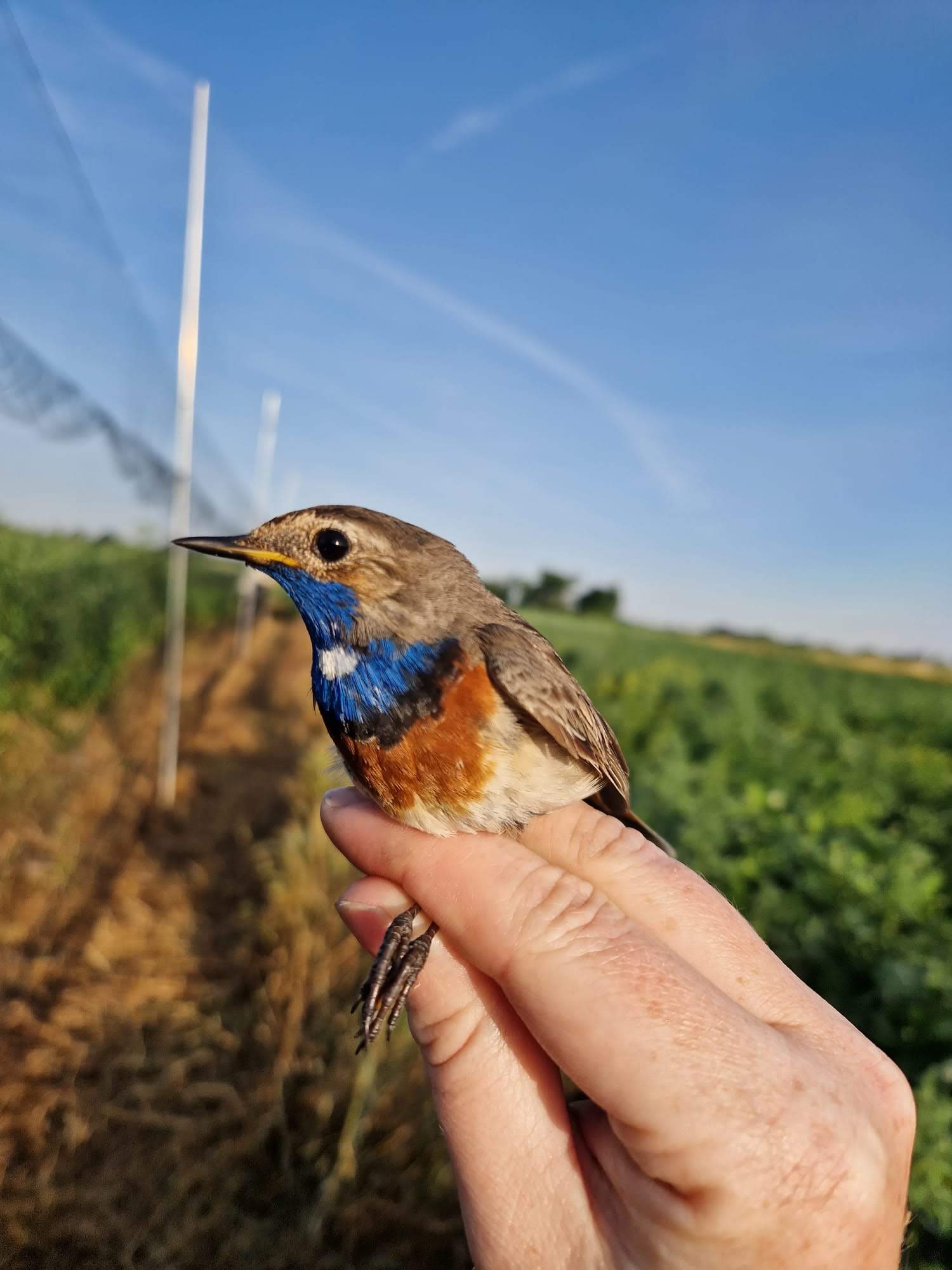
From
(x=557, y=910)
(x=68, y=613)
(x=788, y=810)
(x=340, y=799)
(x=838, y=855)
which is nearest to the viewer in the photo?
(x=557, y=910)

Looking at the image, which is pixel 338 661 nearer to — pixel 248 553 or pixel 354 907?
pixel 248 553

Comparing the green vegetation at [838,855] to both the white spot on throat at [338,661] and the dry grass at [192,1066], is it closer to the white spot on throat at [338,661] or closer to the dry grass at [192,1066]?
the dry grass at [192,1066]

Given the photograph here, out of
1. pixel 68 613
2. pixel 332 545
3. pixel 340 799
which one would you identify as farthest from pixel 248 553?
pixel 68 613

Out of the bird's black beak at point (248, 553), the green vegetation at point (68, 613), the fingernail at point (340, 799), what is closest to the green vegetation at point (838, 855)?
the fingernail at point (340, 799)

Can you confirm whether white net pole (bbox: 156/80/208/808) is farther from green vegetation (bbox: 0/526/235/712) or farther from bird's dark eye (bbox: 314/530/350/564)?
bird's dark eye (bbox: 314/530/350/564)

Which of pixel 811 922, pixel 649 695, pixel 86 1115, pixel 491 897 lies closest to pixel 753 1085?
pixel 491 897

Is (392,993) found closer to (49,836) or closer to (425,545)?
(425,545)
